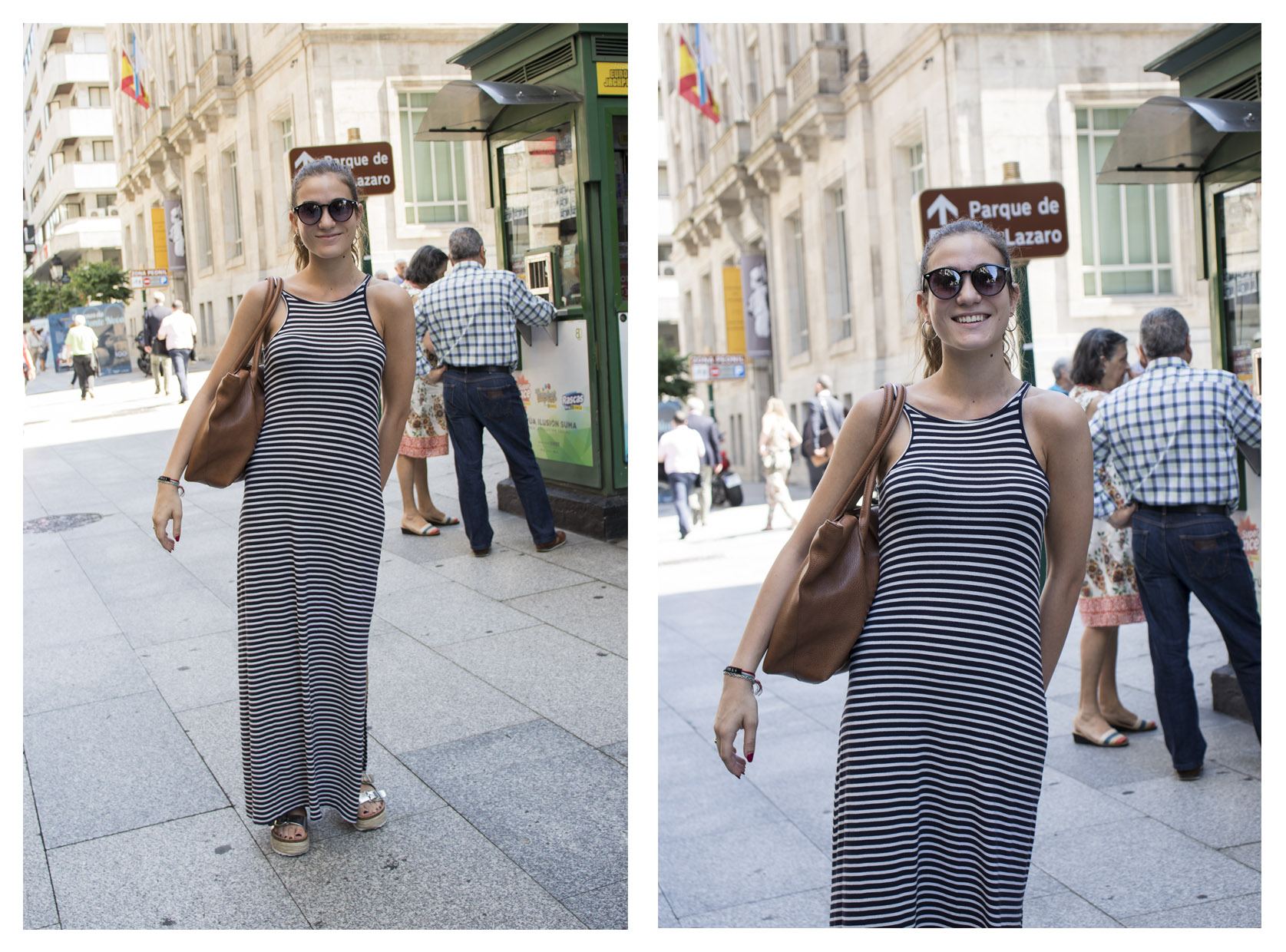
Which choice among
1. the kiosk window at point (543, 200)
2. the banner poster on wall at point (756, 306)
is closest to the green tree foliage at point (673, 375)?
the banner poster on wall at point (756, 306)

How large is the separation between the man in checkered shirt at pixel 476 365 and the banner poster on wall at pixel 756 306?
18492 millimetres

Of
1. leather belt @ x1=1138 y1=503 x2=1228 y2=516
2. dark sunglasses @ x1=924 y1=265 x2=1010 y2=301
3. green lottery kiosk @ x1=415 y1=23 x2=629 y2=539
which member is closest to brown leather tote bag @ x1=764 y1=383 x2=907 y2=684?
dark sunglasses @ x1=924 y1=265 x2=1010 y2=301

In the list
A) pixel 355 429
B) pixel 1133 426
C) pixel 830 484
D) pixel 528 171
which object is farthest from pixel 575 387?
pixel 830 484

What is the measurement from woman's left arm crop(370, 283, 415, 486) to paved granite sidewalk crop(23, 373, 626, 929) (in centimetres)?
93

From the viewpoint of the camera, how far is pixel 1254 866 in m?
3.77

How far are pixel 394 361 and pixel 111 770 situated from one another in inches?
61.4

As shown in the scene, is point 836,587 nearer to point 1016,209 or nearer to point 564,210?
point 1016,209

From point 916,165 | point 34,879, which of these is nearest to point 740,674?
point 34,879

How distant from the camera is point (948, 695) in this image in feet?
7.38

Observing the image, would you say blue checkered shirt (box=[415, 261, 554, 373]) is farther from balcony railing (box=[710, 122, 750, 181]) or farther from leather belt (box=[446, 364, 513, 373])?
balcony railing (box=[710, 122, 750, 181])

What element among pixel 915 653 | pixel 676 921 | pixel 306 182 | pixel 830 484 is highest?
pixel 306 182

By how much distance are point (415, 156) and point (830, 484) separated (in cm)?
860

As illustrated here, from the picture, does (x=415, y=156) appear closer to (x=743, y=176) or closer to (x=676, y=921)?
(x=676, y=921)

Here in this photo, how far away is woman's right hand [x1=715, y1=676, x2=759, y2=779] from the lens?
2236 millimetres
